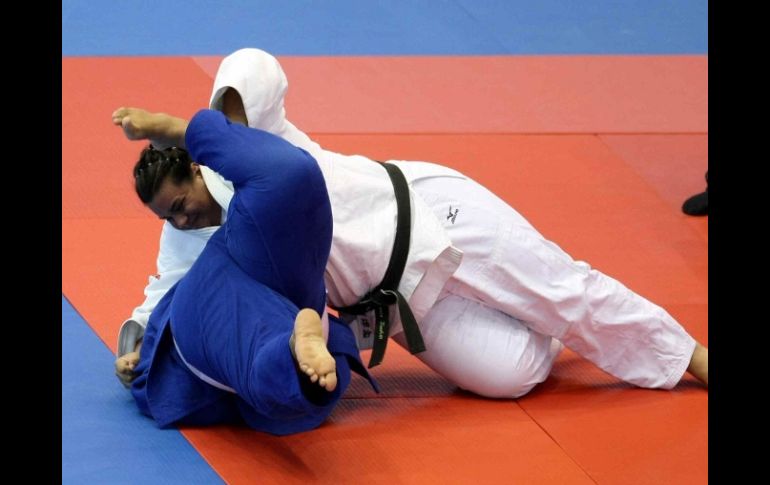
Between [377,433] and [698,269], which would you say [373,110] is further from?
[377,433]

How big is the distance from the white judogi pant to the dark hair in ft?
2.35

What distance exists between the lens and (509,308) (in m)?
3.62

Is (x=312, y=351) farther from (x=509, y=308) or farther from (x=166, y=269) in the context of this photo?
(x=509, y=308)

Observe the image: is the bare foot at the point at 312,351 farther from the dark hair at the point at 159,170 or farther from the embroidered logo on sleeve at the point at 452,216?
the embroidered logo on sleeve at the point at 452,216

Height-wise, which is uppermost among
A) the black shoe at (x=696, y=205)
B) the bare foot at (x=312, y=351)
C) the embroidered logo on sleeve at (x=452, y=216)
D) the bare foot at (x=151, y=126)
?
the bare foot at (x=151, y=126)

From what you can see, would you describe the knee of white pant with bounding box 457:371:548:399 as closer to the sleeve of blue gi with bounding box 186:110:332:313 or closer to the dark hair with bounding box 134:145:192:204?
the sleeve of blue gi with bounding box 186:110:332:313

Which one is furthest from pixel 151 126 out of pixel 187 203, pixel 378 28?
pixel 378 28

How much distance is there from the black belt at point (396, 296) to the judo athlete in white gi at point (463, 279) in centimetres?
2

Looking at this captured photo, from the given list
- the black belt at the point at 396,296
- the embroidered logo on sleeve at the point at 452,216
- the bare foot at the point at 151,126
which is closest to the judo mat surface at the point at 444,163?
the black belt at the point at 396,296

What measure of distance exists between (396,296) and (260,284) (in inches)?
19.7

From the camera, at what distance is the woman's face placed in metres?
3.27

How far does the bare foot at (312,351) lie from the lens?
2.64 metres
